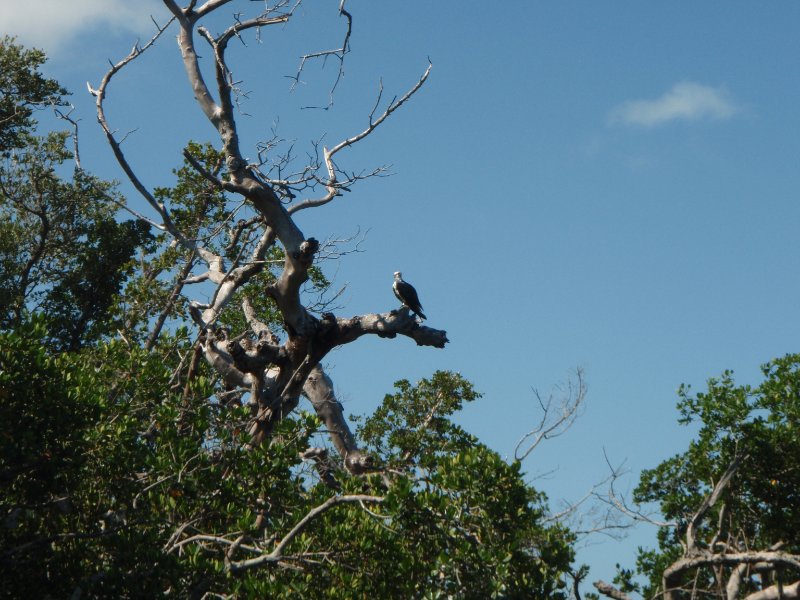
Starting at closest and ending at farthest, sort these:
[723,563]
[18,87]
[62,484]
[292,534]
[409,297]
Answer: [62,484], [292,534], [723,563], [409,297], [18,87]

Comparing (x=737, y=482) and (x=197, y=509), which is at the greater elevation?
(x=737, y=482)

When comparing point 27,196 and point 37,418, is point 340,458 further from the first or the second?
point 27,196

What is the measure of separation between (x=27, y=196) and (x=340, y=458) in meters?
11.0

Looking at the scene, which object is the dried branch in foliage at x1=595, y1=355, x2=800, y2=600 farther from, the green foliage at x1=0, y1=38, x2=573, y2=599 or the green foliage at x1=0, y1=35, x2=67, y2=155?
the green foliage at x1=0, y1=35, x2=67, y2=155

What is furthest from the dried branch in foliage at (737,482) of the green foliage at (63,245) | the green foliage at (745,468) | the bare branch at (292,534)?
the green foliage at (63,245)

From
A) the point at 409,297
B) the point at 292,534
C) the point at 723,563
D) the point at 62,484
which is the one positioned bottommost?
the point at 62,484

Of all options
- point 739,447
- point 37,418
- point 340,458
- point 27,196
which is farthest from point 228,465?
point 27,196

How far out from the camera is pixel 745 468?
1265cm

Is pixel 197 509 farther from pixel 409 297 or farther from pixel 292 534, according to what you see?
pixel 409 297

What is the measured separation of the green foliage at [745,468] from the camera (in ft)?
40.9

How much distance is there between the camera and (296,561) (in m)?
9.23

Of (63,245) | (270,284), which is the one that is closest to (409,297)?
(270,284)

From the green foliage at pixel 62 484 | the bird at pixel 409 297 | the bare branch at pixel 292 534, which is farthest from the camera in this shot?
the bird at pixel 409 297

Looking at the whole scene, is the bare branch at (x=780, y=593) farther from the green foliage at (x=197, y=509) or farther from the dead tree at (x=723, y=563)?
the green foliage at (x=197, y=509)
